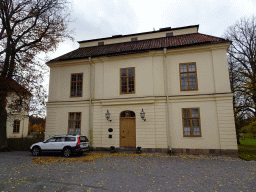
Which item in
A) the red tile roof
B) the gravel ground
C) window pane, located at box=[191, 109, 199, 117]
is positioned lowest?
the gravel ground

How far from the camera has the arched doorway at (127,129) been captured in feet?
45.2

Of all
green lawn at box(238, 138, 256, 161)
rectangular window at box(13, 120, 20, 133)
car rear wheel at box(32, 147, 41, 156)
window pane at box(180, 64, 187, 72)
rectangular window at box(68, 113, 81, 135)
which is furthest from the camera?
rectangular window at box(13, 120, 20, 133)

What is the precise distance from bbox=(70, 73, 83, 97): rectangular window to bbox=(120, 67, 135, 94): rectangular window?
13.4 ft

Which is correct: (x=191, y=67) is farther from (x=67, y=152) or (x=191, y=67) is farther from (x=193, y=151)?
(x=67, y=152)

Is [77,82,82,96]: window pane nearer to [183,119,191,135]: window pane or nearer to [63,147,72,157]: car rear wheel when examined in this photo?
[63,147,72,157]: car rear wheel

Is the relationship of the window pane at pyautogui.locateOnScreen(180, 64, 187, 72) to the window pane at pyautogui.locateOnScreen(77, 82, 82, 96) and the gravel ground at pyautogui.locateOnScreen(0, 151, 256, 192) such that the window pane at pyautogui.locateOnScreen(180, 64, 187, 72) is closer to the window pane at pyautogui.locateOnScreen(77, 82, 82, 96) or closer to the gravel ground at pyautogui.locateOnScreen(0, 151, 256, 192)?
the gravel ground at pyautogui.locateOnScreen(0, 151, 256, 192)

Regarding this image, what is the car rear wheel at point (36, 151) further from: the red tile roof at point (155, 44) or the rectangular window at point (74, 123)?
the red tile roof at point (155, 44)

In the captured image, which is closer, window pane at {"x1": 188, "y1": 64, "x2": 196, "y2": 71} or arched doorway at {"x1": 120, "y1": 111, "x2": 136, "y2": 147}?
window pane at {"x1": 188, "y1": 64, "x2": 196, "y2": 71}

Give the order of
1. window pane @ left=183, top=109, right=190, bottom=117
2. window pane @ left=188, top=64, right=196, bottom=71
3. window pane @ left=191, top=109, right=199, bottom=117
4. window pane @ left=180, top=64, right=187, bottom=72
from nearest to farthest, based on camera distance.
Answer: window pane @ left=191, top=109, right=199, bottom=117 → window pane @ left=183, top=109, right=190, bottom=117 → window pane @ left=188, top=64, right=196, bottom=71 → window pane @ left=180, top=64, right=187, bottom=72

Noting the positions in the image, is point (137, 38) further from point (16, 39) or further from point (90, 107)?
point (16, 39)

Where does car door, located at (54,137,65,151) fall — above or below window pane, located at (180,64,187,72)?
below

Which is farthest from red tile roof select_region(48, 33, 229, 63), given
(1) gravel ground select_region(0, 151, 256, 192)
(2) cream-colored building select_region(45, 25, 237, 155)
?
(1) gravel ground select_region(0, 151, 256, 192)

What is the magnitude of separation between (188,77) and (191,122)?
3582 mm

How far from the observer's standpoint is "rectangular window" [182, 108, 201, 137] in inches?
499
